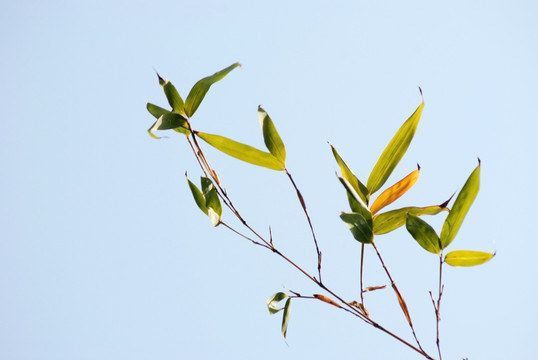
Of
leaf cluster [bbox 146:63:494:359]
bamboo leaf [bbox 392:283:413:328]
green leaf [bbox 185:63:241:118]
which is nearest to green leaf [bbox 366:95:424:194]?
leaf cluster [bbox 146:63:494:359]

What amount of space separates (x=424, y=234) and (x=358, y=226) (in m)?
0.12

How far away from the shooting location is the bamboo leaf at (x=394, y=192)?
0.85 meters

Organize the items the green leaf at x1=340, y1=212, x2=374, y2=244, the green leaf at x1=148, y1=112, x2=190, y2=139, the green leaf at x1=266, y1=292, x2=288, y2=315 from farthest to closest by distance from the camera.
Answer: the green leaf at x1=266, y1=292, x2=288, y2=315, the green leaf at x1=148, y1=112, x2=190, y2=139, the green leaf at x1=340, y1=212, x2=374, y2=244

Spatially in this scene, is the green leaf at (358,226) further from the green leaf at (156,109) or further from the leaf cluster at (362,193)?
the green leaf at (156,109)

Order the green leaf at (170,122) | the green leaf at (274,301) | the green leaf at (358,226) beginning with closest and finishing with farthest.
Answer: the green leaf at (358,226)
the green leaf at (170,122)
the green leaf at (274,301)

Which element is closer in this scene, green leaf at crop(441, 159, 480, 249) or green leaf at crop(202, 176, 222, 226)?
green leaf at crop(441, 159, 480, 249)

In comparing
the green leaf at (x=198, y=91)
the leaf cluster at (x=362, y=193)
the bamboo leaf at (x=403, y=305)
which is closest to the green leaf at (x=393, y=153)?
the leaf cluster at (x=362, y=193)

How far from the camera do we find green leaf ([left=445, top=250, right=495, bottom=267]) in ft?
2.63

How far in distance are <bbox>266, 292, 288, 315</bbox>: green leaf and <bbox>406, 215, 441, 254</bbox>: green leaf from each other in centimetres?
29

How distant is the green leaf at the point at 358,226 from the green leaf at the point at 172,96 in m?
0.35

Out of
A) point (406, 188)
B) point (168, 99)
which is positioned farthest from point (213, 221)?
point (406, 188)

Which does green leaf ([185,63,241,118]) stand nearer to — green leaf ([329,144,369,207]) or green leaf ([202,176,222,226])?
green leaf ([202,176,222,226])

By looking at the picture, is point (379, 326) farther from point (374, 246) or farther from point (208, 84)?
point (208, 84)

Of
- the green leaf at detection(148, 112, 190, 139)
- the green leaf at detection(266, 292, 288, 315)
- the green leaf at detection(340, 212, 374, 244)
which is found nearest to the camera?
the green leaf at detection(340, 212, 374, 244)
